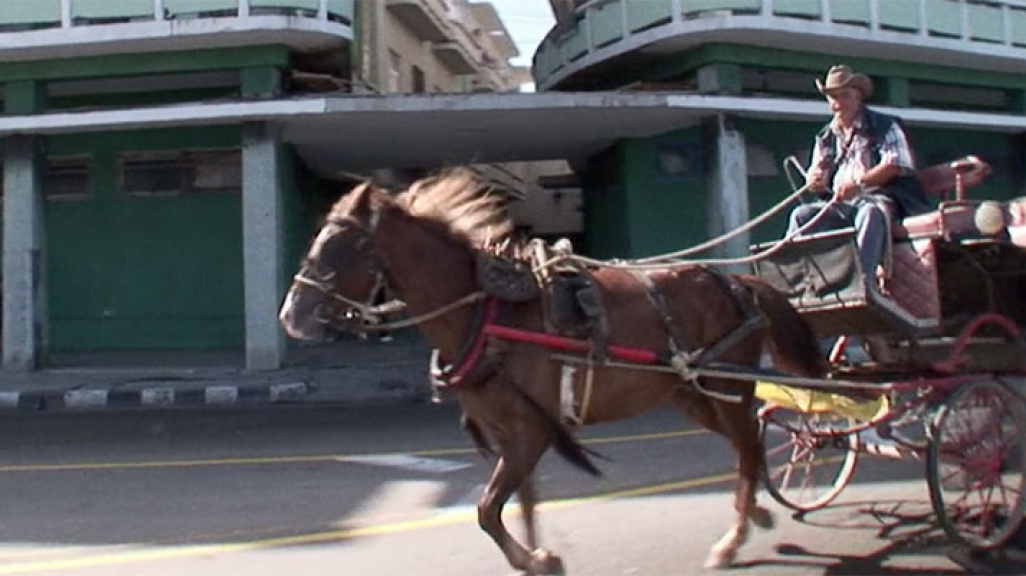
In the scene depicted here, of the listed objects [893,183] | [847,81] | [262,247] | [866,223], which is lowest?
[866,223]

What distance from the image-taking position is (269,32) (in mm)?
16078

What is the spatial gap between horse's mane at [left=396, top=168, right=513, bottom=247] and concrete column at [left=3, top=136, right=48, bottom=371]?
45.0ft

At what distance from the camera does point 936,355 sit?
18.9ft

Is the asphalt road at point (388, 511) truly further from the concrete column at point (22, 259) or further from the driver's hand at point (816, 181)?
the concrete column at point (22, 259)

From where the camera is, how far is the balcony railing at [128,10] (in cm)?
1603

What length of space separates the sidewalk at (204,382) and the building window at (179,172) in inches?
114

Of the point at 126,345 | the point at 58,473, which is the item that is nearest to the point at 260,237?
the point at 126,345

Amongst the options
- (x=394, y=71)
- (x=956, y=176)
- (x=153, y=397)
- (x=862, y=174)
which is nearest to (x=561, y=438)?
(x=862, y=174)

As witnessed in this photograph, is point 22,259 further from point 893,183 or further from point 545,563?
point 893,183

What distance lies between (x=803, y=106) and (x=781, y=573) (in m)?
13.5

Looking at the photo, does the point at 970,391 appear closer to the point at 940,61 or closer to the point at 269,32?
the point at 269,32

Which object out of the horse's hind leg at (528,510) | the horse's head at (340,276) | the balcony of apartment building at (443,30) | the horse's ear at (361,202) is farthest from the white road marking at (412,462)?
the balcony of apartment building at (443,30)

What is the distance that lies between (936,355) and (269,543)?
3.74m

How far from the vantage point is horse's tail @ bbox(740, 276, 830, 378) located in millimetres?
5859
